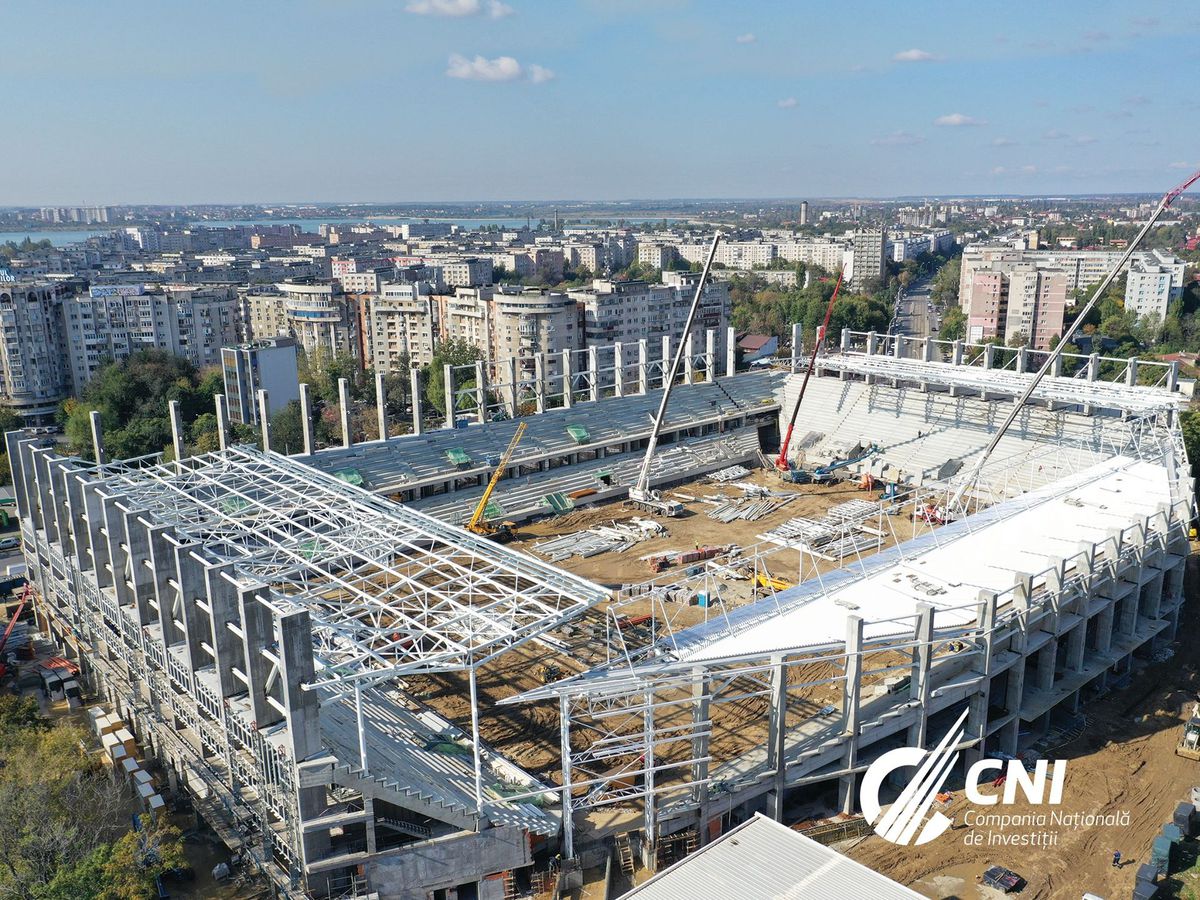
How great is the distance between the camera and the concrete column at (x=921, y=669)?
54.9ft

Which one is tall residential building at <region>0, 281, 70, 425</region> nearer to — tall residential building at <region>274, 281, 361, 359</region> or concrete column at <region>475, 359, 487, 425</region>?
tall residential building at <region>274, 281, 361, 359</region>

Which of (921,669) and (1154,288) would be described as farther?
(1154,288)

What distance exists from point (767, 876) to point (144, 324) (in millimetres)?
65404

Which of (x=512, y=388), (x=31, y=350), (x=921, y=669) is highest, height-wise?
(x=512, y=388)

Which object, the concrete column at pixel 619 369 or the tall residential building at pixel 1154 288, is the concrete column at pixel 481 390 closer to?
the concrete column at pixel 619 369

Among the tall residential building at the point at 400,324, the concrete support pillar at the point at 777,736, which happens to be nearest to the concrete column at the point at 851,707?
the concrete support pillar at the point at 777,736

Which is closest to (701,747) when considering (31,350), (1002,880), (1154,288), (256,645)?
(1002,880)

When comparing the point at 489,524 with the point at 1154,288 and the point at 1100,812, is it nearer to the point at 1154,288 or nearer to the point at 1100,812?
the point at 1100,812

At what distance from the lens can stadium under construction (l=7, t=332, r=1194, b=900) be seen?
47.4ft

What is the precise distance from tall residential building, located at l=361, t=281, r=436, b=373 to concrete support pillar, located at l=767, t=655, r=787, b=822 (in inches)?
2243

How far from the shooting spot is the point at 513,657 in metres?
22.1

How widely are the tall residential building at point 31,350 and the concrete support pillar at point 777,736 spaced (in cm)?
5909

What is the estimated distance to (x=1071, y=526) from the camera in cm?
2294

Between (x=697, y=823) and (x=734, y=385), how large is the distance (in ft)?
96.4
